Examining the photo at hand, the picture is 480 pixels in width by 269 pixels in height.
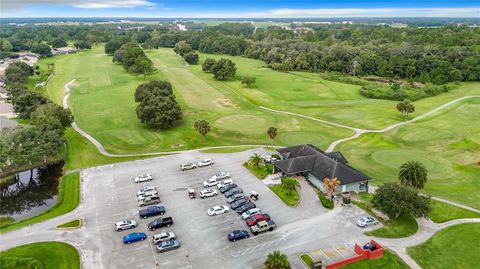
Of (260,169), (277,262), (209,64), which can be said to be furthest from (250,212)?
(209,64)

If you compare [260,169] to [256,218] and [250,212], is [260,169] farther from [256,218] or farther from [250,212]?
[256,218]

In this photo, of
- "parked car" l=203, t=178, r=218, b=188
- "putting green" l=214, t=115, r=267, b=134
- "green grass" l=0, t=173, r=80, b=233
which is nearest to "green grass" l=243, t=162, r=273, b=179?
"parked car" l=203, t=178, r=218, b=188

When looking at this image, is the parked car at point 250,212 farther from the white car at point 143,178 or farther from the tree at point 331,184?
the white car at point 143,178

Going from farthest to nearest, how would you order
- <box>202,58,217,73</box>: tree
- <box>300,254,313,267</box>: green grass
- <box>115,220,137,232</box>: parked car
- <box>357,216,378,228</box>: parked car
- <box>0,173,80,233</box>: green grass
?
1. <box>202,58,217,73</box>: tree
2. <box>0,173,80,233</box>: green grass
3. <box>357,216,378,228</box>: parked car
4. <box>115,220,137,232</box>: parked car
5. <box>300,254,313,267</box>: green grass

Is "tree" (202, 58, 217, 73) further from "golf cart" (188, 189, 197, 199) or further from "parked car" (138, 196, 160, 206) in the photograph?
"parked car" (138, 196, 160, 206)

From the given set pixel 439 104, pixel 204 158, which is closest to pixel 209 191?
pixel 204 158

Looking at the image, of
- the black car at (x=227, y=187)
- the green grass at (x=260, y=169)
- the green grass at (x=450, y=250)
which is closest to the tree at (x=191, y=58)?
the green grass at (x=260, y=169)

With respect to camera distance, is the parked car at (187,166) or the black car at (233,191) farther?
the parked car at (187,166)
